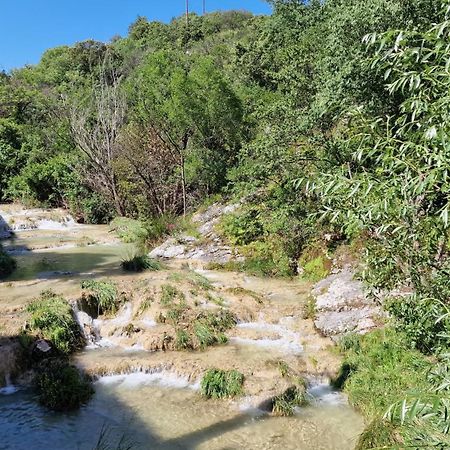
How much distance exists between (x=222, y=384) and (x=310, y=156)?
7.96 meters

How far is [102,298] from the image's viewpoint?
11203 mm

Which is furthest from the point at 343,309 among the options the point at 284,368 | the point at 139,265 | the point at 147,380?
the point at 139,265

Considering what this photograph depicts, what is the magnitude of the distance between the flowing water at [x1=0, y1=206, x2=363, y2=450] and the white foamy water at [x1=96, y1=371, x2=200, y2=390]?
18 millimetres

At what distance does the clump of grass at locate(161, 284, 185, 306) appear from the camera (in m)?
11.0

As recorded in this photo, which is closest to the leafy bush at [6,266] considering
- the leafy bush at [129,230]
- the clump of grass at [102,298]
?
the clump of grass at [102,298]

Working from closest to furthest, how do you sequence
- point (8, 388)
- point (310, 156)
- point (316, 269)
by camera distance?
point (8, 388) → point (316, 269) → point (310, 156)

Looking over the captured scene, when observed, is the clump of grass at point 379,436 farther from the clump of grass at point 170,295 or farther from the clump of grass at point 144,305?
the clump of grass at point 144,305

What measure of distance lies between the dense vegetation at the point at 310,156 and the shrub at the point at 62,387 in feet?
15.0

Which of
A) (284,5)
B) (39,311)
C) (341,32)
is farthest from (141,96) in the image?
(39,311)

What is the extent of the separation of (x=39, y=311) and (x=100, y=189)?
1534 centimetres

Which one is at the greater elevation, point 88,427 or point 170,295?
point 170,295

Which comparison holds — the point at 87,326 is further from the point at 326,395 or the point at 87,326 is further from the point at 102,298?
the point at 326,395

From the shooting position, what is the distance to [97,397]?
7902 mm

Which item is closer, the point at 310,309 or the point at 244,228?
the point at 310,309
